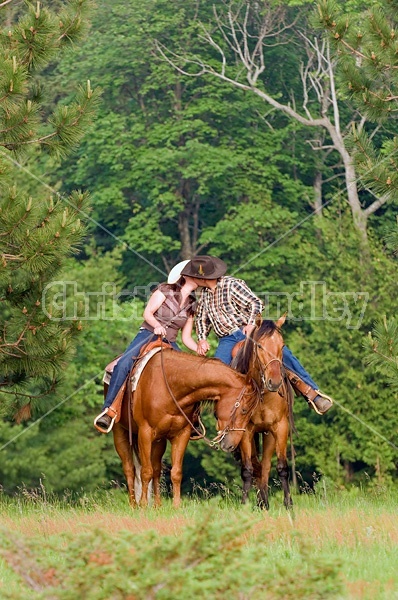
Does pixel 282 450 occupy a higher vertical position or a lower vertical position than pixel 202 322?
lower

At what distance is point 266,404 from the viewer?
1207cm

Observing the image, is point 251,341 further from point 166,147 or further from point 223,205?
point 223,205

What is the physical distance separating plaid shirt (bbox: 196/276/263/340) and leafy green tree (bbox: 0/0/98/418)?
232 centimetres

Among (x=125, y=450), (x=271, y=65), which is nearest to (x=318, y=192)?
(x=271, y=65)

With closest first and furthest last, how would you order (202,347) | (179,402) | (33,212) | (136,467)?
(179,402)
(202,347)
(136,467)
(33,212)

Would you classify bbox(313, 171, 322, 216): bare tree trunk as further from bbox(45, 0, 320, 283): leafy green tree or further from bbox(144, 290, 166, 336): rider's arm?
bbox(144, 290, 166, 336): rider's arm

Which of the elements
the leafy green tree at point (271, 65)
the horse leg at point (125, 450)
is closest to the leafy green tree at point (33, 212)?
the horse leg at point (125, 450)

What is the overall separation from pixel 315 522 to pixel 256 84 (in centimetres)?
2983

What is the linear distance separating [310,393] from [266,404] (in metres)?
0.89

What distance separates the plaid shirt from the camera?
12.5 meters

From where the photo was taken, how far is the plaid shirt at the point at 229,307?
12477 millimetres

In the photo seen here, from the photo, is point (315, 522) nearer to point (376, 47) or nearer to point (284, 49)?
point (376, 47)

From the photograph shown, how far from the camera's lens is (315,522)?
9430mm

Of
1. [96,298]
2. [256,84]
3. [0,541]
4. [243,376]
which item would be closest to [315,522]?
[243,376]
